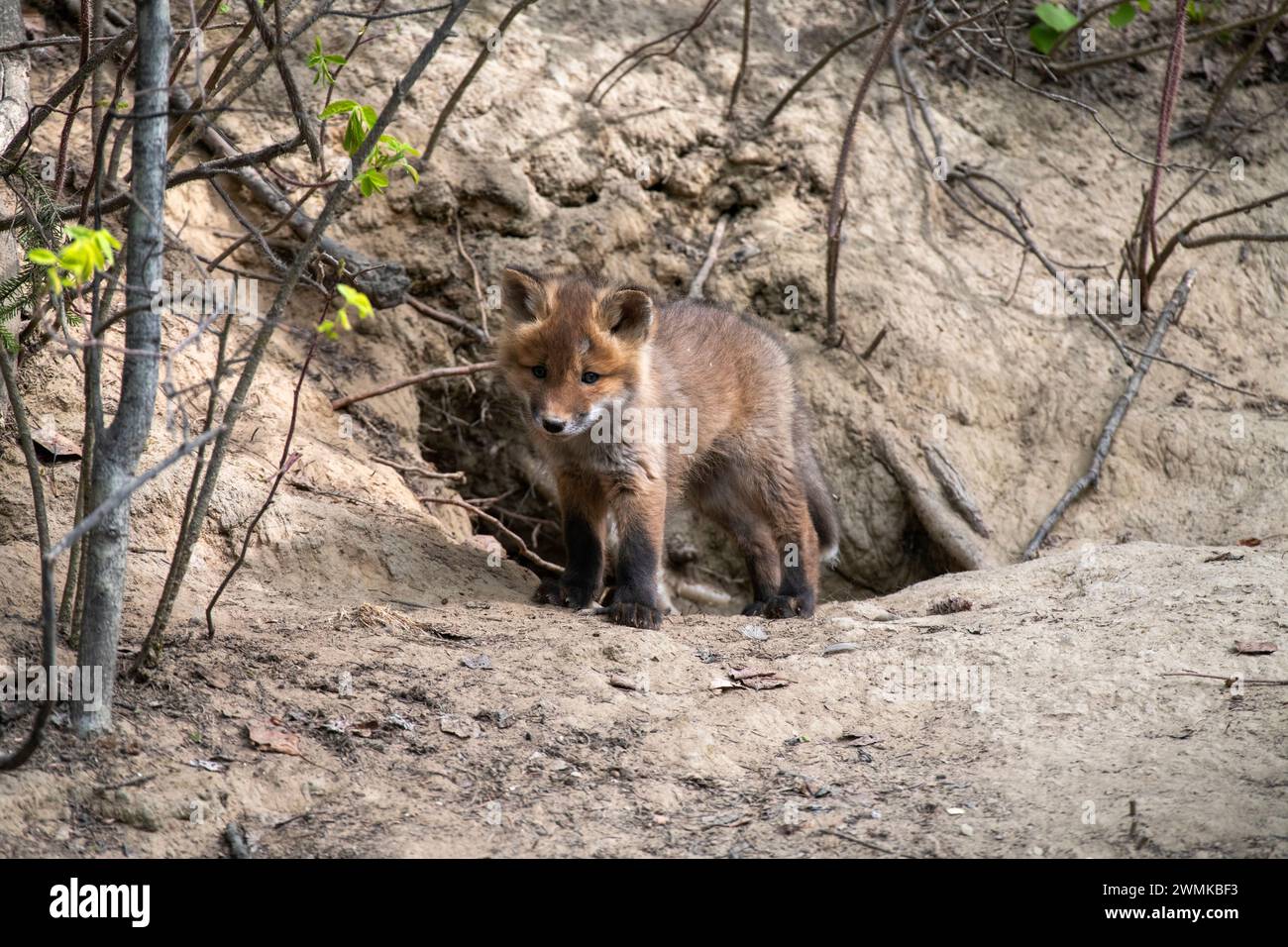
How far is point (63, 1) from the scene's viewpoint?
5.58 meters

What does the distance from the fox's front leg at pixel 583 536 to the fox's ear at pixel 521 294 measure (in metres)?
0.76

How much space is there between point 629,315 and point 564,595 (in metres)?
1.28

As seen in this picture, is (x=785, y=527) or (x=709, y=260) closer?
(x=785, y=527)

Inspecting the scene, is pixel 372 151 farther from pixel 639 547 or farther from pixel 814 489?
pixel 814 489

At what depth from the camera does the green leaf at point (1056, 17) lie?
7.46 metres

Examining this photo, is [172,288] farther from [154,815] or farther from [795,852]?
[795,852]

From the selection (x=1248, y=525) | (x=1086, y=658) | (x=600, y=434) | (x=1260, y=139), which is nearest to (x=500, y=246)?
(x=600, y=434)

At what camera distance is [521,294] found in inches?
204

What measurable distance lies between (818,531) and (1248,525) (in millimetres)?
2301

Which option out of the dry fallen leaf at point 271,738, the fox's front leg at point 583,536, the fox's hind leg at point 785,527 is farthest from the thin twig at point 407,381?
the dry fallen leaf at point 271,738

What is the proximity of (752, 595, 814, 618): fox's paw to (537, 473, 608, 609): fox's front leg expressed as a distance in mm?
A: 823

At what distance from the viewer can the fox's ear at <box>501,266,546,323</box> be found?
5074 mm

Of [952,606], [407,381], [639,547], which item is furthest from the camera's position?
[407,381]

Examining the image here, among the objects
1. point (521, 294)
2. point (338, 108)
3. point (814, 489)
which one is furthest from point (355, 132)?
point (814, 489)
